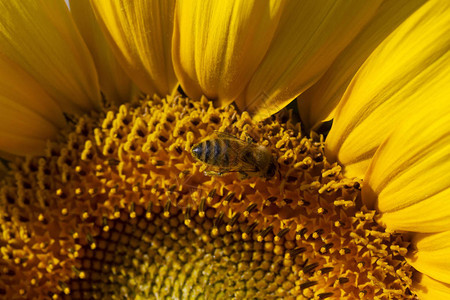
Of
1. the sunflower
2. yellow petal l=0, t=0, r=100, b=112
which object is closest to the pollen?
the sunflower

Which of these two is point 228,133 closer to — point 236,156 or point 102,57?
point 236,156

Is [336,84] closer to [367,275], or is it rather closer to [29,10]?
[367,275]

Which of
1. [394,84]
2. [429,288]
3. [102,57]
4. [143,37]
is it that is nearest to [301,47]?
[394,84]

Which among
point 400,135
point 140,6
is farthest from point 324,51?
point 140,6

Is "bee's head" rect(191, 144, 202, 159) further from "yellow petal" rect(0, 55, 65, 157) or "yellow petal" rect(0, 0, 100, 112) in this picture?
"yellow petal" rect(0, 55, 65, 157)

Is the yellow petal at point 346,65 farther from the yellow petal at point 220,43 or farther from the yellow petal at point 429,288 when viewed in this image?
the yellow petal at point 429,288

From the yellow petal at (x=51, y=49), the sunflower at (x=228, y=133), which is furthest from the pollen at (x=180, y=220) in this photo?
the yellow petal at (x=51, y=49)
